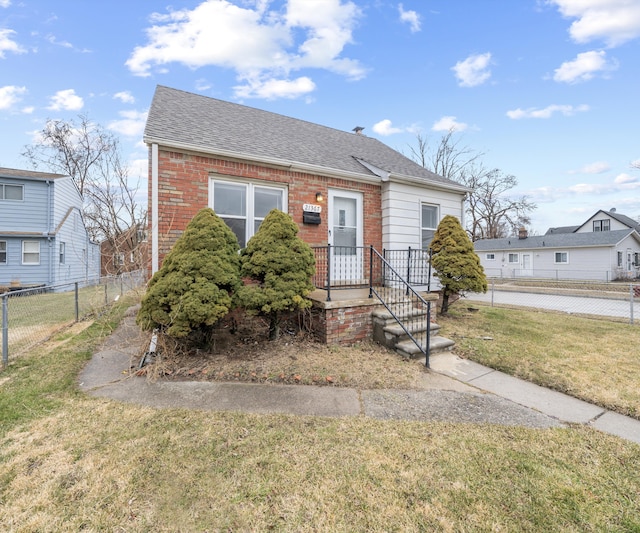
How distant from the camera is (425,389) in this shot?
145 inches

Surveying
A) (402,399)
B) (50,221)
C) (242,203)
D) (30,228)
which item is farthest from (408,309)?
(30,228)

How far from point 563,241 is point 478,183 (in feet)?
28.7

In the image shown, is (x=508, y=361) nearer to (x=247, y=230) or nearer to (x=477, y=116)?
(x=247, y=230)

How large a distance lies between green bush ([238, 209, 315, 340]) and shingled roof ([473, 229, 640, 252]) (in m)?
27.8

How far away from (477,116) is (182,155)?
14.3m

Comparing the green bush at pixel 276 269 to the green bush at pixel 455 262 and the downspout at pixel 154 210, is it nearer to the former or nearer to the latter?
the downspout at pixel 154 210

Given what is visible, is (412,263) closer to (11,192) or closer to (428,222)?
(428,222)

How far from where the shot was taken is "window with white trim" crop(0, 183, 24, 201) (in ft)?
45.2

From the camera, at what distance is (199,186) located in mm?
5746

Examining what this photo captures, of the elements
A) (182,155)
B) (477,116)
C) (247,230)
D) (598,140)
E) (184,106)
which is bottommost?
(247,230)

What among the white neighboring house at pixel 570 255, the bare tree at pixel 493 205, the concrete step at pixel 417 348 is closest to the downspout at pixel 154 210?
the concrete step at pixel 417 348

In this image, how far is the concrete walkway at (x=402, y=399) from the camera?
304cm

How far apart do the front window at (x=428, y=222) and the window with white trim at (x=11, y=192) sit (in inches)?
703

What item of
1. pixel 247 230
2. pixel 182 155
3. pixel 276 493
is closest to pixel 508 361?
pixel 276 493
